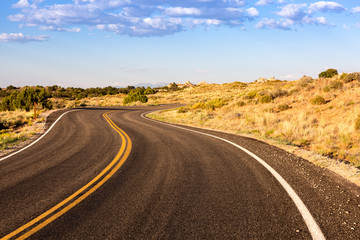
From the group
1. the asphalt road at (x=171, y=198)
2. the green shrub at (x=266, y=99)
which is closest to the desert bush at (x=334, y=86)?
the green shrub at (x=266, y=99)

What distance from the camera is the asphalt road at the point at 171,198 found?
12.3 feet

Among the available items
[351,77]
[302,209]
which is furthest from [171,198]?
[351,77]

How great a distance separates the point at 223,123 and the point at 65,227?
1525cm

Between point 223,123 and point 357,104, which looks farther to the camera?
point 223,123

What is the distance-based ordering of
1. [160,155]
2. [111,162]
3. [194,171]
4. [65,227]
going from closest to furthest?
[65,227] → [194,171] → [111,162] → [160,155]

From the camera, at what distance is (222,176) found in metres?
6.16

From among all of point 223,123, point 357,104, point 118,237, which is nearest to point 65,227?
point 118,237

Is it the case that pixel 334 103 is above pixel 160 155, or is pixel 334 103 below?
above

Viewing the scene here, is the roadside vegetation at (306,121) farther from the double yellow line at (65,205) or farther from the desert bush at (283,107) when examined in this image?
the double yellow line at (65,205)

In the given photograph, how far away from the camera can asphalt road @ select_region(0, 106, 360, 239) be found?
147 inches

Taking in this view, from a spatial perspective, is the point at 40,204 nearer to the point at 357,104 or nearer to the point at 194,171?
the point at 194,171

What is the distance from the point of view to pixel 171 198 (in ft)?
15.9

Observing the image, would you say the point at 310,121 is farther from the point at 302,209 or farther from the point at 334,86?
the point at 302,209

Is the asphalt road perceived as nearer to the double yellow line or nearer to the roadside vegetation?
the double yellow line
